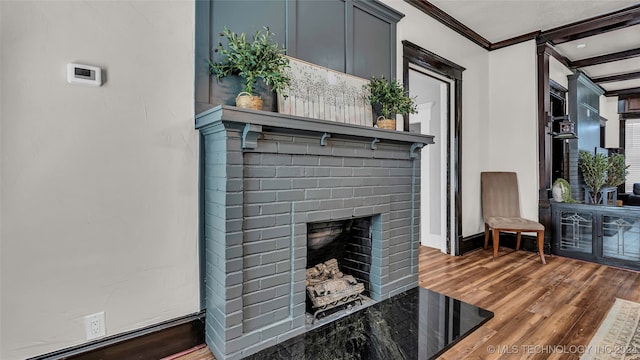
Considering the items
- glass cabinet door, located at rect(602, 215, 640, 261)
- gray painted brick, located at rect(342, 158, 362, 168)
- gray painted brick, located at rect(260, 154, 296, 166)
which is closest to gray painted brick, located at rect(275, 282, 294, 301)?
gray painted brick, located at rect(260, 154, 296, 166)

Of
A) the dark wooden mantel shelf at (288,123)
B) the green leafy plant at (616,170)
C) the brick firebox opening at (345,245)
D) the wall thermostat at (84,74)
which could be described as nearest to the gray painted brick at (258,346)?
the brick firebox opening at (345,245)

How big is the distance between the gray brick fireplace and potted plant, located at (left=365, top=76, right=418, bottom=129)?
0.66 ft

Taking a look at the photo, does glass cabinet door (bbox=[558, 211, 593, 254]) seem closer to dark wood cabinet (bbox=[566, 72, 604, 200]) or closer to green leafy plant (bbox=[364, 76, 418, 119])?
dark wood cabinet (bbox=[566, 72, 604, 200])

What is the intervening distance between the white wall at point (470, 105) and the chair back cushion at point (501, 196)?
16 centimetres

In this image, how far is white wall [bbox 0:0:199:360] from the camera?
57.0 inches

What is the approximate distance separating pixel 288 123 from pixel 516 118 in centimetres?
386

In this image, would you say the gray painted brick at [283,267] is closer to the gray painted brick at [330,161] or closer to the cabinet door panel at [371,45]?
the gray painted brick at [330,161]

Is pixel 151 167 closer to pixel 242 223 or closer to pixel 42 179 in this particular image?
pixel 42 179

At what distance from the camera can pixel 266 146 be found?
1.92 meters

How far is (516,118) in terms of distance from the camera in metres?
4.38

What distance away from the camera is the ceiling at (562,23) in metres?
3.50

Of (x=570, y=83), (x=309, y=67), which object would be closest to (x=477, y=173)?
(x=570, y=83)

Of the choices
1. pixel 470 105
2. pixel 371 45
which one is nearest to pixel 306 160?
pixel 371 45

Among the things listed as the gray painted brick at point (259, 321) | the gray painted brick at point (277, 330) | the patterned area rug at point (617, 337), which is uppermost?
the gray painted brick at point (259, 321)
